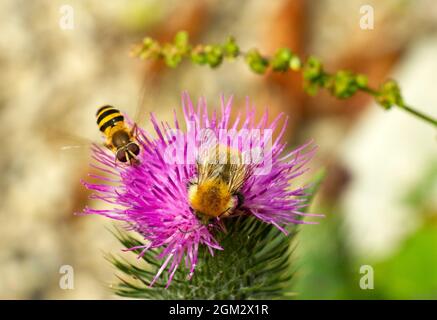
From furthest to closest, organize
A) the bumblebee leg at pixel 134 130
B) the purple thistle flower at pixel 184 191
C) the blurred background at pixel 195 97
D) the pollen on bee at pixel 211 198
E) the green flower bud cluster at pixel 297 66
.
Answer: the blurred background at pixel 195 97, the bumblebee leg at pixel 134 130, the purple thistle flower at pixel 184 191, the green flower bud cluster at pixel 297 66, the pollen on bee at pixel 211 198

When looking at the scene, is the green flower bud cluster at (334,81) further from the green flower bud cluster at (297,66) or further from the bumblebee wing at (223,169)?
the bumblebee wing at (223,169)

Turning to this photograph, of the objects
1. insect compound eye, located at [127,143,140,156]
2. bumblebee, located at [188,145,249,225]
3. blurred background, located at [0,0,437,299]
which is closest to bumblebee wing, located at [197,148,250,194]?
bumblebee, located at [188,145,249,225]

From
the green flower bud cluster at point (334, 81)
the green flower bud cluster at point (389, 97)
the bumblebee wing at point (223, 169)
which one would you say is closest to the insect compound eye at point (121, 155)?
the bumblebee wing at point (223, 169)

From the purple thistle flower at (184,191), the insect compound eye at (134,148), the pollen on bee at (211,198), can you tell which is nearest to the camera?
the pollen on bee at (211,198)

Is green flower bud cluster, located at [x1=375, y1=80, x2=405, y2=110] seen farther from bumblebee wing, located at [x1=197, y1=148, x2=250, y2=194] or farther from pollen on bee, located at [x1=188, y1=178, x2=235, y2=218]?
pollen on bee, located at [x1=188, y1=178, x2=235, y2=218]

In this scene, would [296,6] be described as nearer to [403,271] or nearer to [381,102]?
[403,271]

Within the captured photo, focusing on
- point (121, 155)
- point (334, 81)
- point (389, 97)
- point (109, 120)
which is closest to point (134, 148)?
point (121, 155)

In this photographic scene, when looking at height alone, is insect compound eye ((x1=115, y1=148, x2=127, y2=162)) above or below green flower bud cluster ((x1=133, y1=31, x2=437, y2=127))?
below
